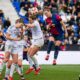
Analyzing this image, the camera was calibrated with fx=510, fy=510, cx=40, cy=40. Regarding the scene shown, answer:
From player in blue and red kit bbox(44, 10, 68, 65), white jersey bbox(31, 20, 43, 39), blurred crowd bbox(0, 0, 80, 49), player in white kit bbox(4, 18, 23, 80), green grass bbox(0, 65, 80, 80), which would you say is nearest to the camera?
player in white kit bbox(4, 18, 23, 80)

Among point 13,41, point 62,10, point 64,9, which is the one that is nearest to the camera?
point 13,41

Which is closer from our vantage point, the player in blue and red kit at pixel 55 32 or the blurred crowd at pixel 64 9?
the player in blue and red kit at pixel 55 32

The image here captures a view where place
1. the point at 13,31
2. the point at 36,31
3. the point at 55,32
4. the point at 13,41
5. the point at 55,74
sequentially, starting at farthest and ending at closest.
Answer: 1. the point at 55,32
2. the point at 55,74
3. the point at 36,31
4. the point at 13,41
5. the point at 13,31

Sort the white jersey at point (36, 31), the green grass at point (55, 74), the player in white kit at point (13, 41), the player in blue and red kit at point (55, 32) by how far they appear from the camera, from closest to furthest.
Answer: the player in white kit at point (13, 41) → the green grass at point (55, 74) → the white jersey at point (36, 31) → the player in blue and red kit at point (55, 32)

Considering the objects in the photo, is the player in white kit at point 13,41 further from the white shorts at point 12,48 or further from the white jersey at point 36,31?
the white jersey at point 36,31

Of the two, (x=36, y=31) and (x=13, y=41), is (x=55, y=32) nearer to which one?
(x=36, y=31)

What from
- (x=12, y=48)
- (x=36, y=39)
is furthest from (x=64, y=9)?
(x=12, y=48)

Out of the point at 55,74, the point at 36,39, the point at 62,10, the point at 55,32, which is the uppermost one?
the point at 62,10

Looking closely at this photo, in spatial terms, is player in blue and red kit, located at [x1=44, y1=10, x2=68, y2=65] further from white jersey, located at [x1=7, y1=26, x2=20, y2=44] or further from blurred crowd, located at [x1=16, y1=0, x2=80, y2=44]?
white jersey, located at [x1=7, y1=26, x2=20, y2=44]

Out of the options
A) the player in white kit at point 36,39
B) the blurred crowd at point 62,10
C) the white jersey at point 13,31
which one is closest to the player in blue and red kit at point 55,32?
the player in white kit at point 36,39

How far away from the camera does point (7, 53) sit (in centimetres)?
1436

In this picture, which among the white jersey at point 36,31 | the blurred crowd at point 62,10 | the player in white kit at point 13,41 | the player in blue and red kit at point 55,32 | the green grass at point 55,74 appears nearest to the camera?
the player in white kit at point 13,41

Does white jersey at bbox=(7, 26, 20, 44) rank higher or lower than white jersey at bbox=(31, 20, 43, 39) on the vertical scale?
higher

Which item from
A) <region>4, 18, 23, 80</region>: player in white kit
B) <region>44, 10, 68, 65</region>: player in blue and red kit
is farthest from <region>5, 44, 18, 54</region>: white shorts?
<region>44, 10, 68, 65</region>: player in blue and red kit
